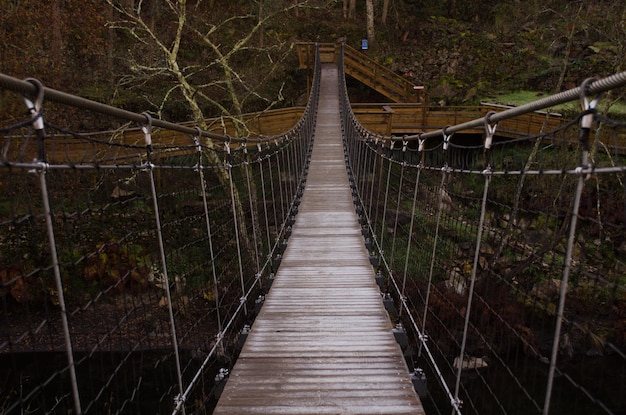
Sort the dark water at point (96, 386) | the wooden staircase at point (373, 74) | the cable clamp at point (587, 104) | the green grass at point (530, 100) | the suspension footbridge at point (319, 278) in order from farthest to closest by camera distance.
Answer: the wooden staircase at point (373, 74) < the green grass at point (530, 100) < the dark water at point (96, 386) < the suspension footbridge at point (319, 278) < the cable clamp at point (587, 104)

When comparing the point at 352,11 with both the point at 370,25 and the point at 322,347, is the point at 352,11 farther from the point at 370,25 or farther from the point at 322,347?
the point at 322,347

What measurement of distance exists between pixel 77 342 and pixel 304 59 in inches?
335

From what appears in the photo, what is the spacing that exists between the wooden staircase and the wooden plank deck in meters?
7.09

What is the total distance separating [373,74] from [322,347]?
9.42m

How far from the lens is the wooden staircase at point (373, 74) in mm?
10109

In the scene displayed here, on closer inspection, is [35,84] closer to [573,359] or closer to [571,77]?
[573,359]

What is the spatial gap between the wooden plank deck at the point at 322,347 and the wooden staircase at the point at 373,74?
709cm

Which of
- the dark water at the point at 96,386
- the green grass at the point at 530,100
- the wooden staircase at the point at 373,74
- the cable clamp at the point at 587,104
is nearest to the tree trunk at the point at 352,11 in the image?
the wooden staircase at the point at 373,74

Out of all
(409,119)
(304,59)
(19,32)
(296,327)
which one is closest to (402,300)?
(296,327)

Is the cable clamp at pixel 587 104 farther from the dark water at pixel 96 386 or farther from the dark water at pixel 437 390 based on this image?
the dark water at pixel 96 386

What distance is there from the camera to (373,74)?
1048cm

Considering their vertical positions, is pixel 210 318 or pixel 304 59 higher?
pixel 304 59

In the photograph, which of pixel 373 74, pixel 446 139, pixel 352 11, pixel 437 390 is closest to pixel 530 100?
pixel 373 74

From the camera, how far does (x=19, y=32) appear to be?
Answer: 19.1ft
